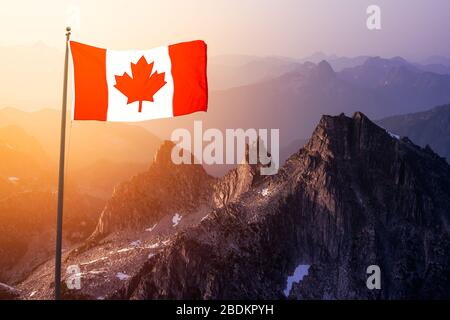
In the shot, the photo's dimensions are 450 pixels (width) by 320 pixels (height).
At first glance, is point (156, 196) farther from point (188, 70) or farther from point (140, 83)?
point (140, 83)

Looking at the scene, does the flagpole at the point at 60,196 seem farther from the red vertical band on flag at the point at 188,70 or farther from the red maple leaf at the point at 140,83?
the red vertical band on flag at the point at 188,70

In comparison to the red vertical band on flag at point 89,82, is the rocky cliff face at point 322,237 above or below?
below

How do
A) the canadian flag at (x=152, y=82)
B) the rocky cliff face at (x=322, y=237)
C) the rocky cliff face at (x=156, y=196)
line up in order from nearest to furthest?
the canadian flag at (x=152, y=82), the rocky cliff face at (x=322, y=237), the rocky cliff face at (x=156, y=196)

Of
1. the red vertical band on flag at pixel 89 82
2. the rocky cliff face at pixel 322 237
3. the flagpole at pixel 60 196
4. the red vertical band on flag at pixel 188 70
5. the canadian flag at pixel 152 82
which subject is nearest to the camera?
the flagpole at pixel 60 196

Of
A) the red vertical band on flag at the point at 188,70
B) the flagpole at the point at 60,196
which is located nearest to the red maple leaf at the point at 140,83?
the red vertical band on flag at the point at 188,70

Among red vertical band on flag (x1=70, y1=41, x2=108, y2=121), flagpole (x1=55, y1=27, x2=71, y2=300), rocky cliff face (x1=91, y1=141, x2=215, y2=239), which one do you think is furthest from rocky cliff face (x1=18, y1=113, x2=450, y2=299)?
flagpole (x1=55, y1=27, x2=71, y2=300)

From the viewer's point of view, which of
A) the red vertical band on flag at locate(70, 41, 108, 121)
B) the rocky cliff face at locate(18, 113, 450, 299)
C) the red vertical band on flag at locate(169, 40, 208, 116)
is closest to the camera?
the red vertical band on flag at locate(70, 41, 108, 121)

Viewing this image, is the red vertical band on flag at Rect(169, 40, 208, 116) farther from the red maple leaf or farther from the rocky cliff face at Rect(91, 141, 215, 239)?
the rocky cliff face at Rect(91, 141, 215, 239)

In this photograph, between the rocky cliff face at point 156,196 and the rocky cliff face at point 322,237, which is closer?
the rocky cliff face at point 322,237
